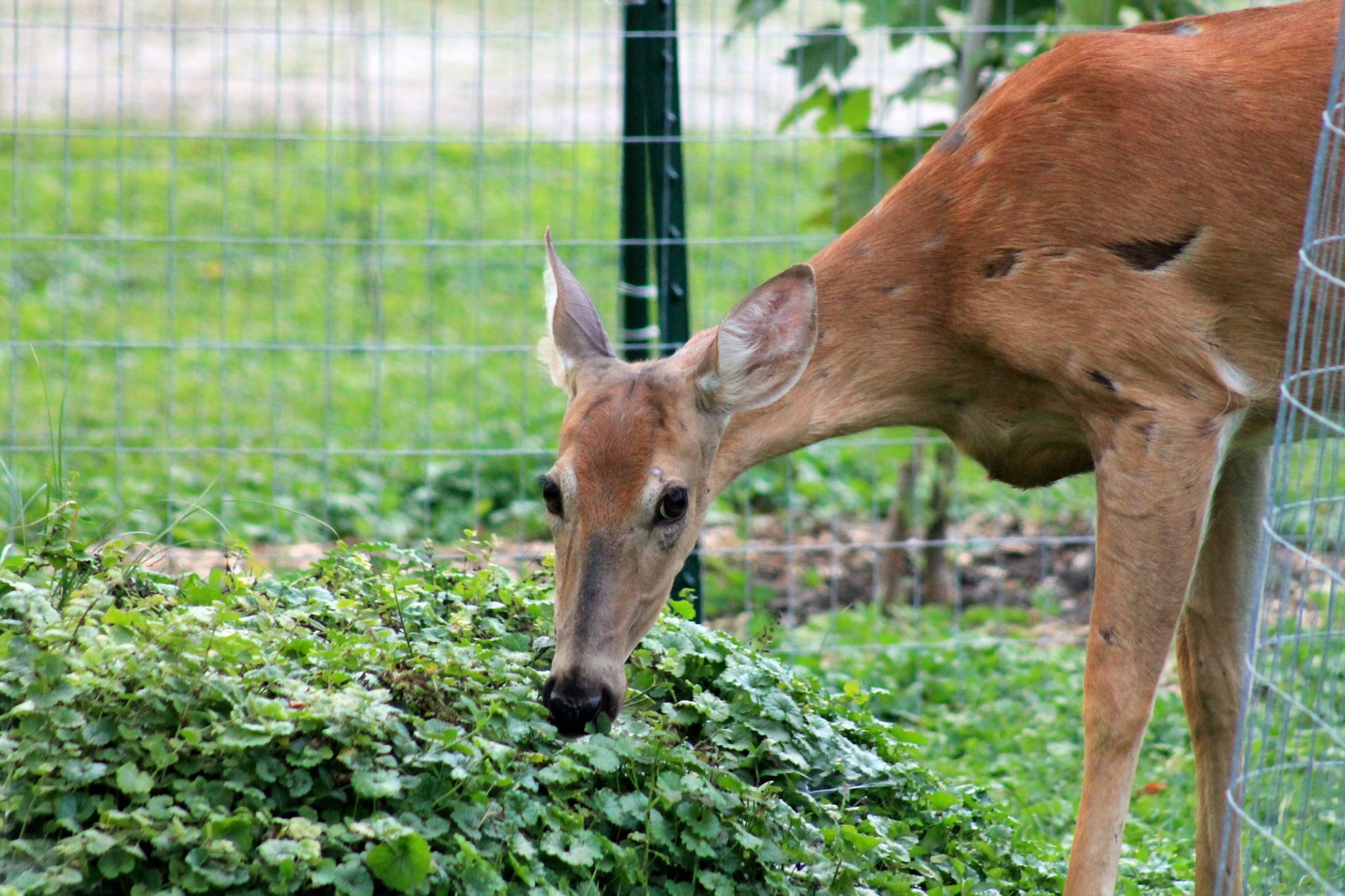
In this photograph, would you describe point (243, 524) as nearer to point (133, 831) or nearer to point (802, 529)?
point (802, 529)

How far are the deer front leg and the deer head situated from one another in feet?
3.03

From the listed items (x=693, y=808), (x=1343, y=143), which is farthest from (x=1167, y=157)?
(x=693, y=808)

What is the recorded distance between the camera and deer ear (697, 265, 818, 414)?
401 cm

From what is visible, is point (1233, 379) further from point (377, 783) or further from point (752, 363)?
point (377, 783)

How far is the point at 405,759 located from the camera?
10.6 feet

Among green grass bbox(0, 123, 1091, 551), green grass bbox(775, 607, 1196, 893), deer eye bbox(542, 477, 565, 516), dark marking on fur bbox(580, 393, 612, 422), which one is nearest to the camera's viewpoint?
deer eye bbox(542, 477, 565, 516)

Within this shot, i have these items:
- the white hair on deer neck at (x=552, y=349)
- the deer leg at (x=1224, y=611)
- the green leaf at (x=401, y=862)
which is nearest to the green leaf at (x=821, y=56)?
the white hair on deer neck at (x=552, y=349)

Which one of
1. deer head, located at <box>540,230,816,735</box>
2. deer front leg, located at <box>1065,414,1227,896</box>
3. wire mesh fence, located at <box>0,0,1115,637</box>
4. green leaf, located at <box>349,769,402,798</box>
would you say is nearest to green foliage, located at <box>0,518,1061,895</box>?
green leaf, located at <box>349,769,402,798</box>

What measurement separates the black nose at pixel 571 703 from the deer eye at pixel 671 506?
0.48 metres

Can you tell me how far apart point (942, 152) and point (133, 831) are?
2901 mm

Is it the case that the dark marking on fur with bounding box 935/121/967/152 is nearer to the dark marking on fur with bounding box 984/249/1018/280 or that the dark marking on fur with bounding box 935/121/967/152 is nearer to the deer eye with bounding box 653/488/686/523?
the dark marking on fur with bounding box 984/249/1018/280

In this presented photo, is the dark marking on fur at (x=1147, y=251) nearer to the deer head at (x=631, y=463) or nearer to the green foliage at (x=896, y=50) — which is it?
the deer head at (x=631, y=463)

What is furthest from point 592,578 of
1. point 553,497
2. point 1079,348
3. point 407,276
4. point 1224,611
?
point 407,276

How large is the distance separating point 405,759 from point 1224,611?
2533mm
